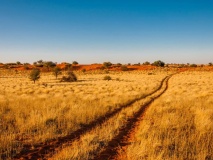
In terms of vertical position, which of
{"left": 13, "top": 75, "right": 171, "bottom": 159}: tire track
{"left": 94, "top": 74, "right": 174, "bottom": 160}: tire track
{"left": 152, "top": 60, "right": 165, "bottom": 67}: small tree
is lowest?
{"left": 13, "top": 75, "right": 171, "bottom": 159}: tire track

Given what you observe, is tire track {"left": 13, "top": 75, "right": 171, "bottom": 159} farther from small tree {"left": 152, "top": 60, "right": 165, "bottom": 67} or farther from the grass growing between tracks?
small tree {"left": 152, "top": 60, "right": 165, "bottom": 67}

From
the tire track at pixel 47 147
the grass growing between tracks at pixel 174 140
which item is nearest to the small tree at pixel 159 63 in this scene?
the grass growing between tracks at pixel 174 140

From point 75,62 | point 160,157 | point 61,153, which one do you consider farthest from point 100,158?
point 75,62

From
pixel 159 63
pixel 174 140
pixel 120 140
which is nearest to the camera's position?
pixel 174 140

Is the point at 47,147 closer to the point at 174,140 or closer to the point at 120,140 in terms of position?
the point at 120,140

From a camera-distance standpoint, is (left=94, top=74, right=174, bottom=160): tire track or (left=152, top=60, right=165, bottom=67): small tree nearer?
(left=94, top=74, right=174, bottom=160): tire track

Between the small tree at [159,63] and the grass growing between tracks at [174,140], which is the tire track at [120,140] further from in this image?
the small tree at [159,63]

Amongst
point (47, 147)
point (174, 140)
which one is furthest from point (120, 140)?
point (47, 147)

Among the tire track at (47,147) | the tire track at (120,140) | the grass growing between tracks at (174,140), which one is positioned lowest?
the tire track at (47,147)

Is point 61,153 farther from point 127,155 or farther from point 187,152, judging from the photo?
point 187,152

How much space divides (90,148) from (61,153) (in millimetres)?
846

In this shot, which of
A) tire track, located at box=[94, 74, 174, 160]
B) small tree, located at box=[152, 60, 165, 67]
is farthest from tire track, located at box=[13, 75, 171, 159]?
small tree, located at box=[152, 60, 165, 67]

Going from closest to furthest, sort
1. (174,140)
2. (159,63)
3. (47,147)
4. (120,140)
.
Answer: (47,147) < (174,140) < (120,140) < (159,63)

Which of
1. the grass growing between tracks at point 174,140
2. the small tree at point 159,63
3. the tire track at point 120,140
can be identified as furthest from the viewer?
the small tree at point 159,63
